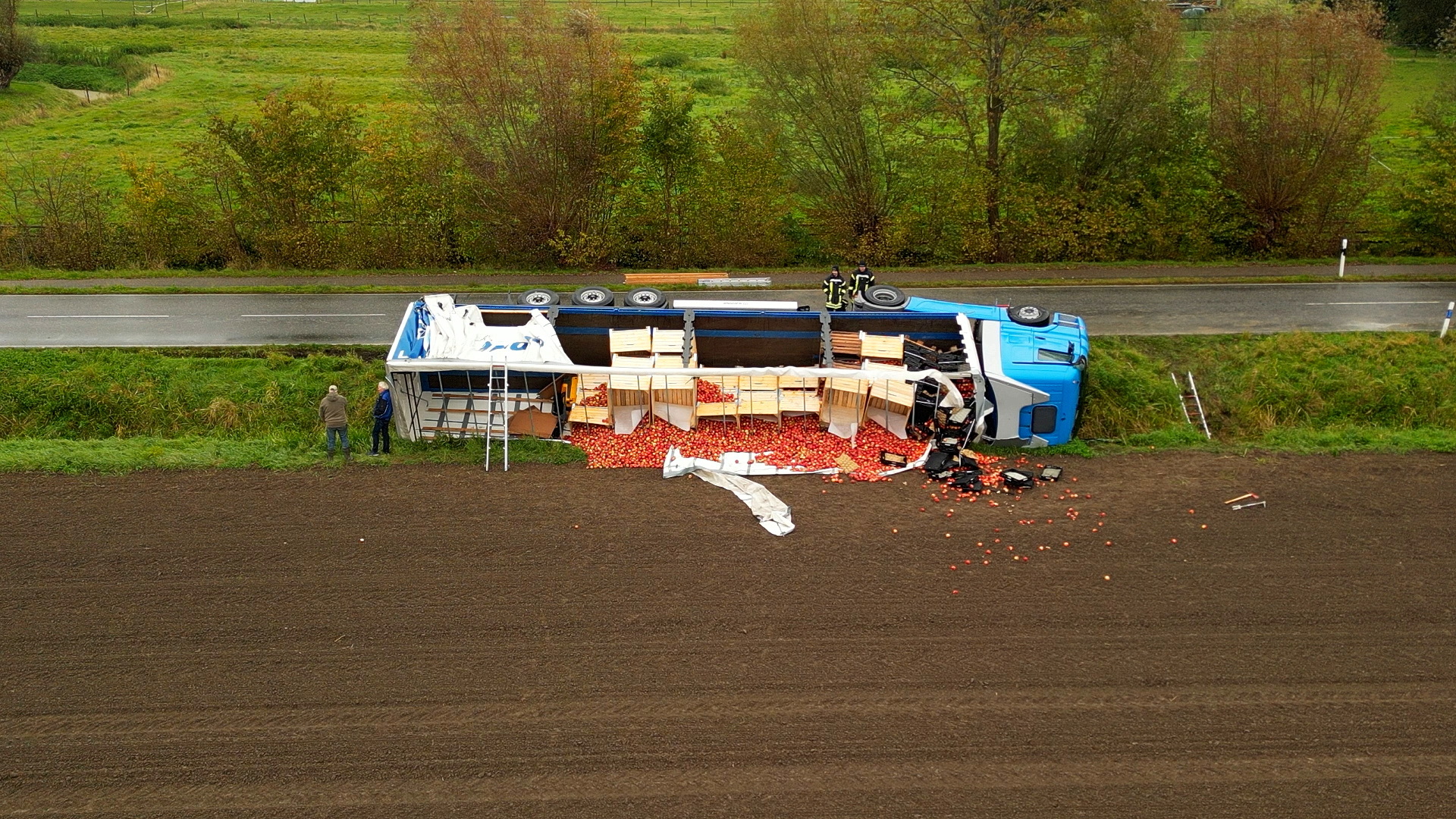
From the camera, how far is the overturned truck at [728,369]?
16.4 metres

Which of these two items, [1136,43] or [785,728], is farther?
[1136,43]

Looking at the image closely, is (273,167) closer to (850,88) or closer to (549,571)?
(850,88)

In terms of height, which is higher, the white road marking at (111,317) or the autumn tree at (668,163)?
the autumn tree at (668,163)

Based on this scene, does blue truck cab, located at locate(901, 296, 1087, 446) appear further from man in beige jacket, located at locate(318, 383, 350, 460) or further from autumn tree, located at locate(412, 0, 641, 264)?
autumn tree, located at locate(412, 0, 641, 264)

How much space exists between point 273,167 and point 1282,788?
26778mm

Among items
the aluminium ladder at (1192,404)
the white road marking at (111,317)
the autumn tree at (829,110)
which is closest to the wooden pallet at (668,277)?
the autumn tree at (829,110)

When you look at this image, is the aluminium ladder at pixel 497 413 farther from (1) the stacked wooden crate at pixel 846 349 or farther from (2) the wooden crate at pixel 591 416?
(1) the stacked wooden crate at pixel 846 349

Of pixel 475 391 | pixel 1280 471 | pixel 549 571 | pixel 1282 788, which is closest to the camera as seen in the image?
pixel 1282 788

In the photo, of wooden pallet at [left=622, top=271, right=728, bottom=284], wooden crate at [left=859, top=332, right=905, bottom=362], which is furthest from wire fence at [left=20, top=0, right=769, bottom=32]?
wooden crate at [left=859, top=332, right=905, bottom=362]

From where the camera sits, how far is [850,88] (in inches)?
1064

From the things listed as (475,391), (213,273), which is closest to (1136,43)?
(475,391)

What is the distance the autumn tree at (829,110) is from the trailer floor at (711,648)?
14.8 meters

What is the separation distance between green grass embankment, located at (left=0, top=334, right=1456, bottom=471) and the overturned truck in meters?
0.94

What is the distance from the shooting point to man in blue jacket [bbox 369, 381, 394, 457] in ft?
52.7
